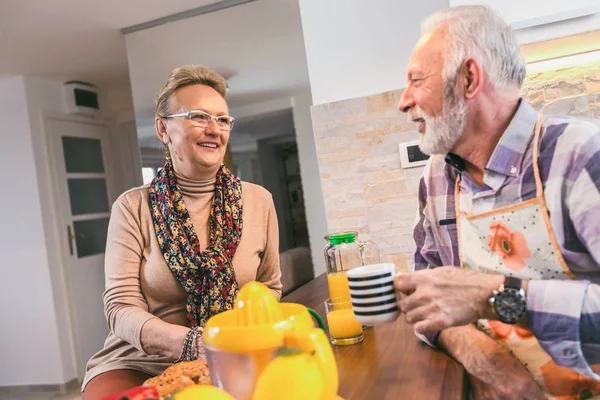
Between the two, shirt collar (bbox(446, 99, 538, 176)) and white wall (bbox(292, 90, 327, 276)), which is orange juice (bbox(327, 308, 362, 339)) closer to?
shirt collar (bbox(446, 99, 538, 176))

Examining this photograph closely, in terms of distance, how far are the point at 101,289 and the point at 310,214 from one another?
2.63m

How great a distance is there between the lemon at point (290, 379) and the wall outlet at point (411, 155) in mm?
1794

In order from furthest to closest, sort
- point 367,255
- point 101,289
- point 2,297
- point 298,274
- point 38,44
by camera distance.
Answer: point 101,289 → point 2,297 → point 38,44 → point 298,274 → point 367,255

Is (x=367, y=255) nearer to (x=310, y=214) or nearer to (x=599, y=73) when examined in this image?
(x=599, y=73)

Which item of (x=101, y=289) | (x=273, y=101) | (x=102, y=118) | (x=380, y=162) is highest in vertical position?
(x=102, y=118)

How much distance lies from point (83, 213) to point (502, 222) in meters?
4.25

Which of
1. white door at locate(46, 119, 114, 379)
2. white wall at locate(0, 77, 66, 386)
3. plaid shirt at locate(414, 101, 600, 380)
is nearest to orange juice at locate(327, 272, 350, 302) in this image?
plaid shirt at locate(414, 101, 600, 380)

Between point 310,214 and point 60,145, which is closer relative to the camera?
point 310,214

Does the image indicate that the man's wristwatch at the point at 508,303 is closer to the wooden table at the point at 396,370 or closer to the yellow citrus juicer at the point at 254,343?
the wooden table at the point at 396,370

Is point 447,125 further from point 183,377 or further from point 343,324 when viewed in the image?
point 183,377

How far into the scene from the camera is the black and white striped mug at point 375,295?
0.82 metres

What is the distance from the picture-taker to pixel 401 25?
2.30 metres

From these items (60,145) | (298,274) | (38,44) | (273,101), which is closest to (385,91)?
(273,101)

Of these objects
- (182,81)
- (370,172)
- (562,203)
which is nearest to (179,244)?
(182,81)
